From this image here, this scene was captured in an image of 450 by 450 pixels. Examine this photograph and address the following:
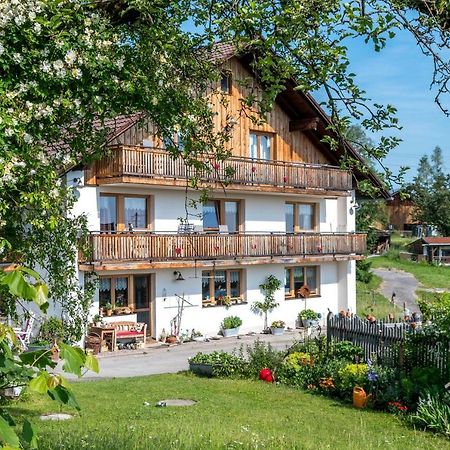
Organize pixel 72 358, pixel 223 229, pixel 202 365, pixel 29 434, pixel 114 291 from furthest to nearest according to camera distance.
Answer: pixel 223 229
pixel 114 291
pixel 202 365
pixel 29 434
pixel 72 358

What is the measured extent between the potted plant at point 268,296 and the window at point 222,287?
2.97 feet

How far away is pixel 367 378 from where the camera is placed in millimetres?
14539

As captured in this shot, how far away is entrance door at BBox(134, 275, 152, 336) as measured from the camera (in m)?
25.6

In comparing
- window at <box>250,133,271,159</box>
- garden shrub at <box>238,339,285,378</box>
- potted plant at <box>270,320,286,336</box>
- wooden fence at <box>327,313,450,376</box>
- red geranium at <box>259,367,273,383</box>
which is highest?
window at <box>250,133,271,159</box>

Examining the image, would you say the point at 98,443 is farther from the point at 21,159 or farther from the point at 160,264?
the point at 160,264

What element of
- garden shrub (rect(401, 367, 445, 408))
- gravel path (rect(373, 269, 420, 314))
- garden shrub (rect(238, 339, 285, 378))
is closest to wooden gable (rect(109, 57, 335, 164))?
gravel path (rect(373, 269, 420, 314))

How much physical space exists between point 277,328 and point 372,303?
32.6 feet

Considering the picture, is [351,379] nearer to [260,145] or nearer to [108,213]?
[108,213]

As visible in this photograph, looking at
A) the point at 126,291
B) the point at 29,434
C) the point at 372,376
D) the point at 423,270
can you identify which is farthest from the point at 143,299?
the point at 423,270

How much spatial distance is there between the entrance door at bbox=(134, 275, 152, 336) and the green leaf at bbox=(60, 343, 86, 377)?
23.0 m

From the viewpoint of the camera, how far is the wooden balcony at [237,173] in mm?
23422

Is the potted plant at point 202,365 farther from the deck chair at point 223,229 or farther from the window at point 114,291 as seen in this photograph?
the deck chair at point 223,229

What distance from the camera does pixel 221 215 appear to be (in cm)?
2833

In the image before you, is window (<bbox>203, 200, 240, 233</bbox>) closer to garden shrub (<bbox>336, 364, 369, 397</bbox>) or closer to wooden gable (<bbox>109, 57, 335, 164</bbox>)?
wooden gable (<bbox>109, 57, 335, 164</bbox>)
